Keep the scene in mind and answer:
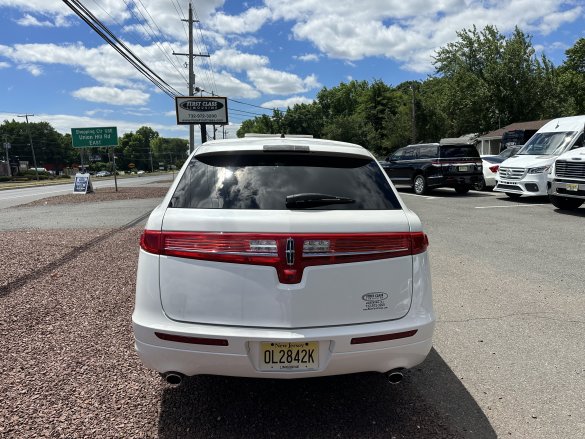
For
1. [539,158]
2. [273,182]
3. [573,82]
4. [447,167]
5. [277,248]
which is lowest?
[277,248]

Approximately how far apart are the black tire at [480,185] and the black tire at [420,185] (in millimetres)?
2021

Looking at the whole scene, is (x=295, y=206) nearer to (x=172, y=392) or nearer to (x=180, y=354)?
(x=180, y=354)

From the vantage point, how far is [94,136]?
85.7ft

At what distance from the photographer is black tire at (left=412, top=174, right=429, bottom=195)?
16562 mm

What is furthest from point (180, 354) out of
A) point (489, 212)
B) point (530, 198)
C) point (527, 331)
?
point (530, 198)

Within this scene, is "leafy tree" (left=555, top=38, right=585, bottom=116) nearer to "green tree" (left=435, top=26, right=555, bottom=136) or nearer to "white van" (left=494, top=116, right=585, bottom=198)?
"green tree" (left=435, top=26, right=555, bottom=136)

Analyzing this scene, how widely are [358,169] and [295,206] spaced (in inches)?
24.2

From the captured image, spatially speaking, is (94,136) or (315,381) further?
(94,136)

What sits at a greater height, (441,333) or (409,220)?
(409,220)

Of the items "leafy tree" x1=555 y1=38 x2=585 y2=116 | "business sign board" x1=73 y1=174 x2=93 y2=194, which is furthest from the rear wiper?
"leafy tree" x1=555 y1=38 x2=585 y2=116

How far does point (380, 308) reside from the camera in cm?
258

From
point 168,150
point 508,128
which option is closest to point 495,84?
point 508,128

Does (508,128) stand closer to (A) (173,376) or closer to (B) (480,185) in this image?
(B) (480,185)

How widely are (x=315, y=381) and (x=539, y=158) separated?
12408 mm
